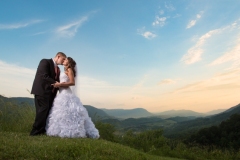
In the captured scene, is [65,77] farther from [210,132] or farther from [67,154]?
[210,132]

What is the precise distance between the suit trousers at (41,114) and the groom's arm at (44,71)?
759 millimetres

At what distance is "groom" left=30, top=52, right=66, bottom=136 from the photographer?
10.2m

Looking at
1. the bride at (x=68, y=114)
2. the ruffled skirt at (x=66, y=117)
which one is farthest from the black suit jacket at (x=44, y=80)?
the ruffled skirt at (x=66, y=117)

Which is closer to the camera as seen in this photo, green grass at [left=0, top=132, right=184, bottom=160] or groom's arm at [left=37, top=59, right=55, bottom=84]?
green grass at [left=0, top=132, right=184, bottom=160]

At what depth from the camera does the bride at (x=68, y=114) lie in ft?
32.4

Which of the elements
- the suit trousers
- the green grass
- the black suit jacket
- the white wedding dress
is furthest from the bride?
the green grass

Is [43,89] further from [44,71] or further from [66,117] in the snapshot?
[66,117]

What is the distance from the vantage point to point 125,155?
8.30 metres

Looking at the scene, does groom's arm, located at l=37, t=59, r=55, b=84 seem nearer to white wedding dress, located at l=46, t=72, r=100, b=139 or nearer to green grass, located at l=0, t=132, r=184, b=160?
white wedding dress, located at l=46, t=72, r=100, b=139

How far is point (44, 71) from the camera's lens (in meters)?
10.5

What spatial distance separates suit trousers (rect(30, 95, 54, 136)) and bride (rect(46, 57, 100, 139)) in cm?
19

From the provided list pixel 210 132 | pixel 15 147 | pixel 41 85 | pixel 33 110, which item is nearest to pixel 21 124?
pixel 33 110

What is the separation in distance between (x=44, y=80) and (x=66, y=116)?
1818 millimetres

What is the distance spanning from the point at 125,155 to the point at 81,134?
8.16 feet
